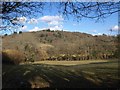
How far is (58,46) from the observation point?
12.5m

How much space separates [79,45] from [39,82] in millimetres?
5217

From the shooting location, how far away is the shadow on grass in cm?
821

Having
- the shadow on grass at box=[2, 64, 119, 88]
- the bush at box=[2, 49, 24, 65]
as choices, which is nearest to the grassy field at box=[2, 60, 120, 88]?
the shadow on grass at box=[2, 64, 119, 88]

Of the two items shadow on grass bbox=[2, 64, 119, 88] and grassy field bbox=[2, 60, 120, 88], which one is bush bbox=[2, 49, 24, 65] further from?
shadow on grass bbox=[2, 64, 119, 88]

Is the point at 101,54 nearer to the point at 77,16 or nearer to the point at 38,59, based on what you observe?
the point at 38,59

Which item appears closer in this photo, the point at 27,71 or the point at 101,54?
the point at 27,71

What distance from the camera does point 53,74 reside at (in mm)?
8820

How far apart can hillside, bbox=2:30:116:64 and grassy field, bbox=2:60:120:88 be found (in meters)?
1.26

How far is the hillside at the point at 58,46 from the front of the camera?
10.8 m

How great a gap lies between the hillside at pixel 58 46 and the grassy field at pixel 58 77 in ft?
4.12

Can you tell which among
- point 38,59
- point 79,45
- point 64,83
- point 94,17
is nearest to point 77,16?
point 94,17

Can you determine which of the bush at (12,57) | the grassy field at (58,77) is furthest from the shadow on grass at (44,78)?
the bush at (12,57)

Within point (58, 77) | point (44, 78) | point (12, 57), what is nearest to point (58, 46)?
point (12, 57)

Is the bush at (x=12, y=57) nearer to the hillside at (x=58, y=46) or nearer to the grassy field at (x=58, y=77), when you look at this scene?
the hillside at (x=58, y=46)
